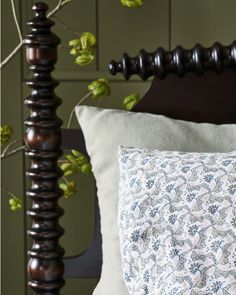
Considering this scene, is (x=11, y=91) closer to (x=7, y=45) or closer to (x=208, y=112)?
(x=7, y=45)

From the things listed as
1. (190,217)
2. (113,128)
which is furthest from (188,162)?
(113,128)

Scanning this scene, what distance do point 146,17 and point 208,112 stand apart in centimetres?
56

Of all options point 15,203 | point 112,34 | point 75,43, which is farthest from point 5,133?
point 112,34

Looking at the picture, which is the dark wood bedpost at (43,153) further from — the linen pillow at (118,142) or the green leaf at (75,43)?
the green leaf at (75,43)

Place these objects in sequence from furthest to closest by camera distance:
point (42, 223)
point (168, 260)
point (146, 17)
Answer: point (146, 17) → point (42, 223) → point (168, 260)

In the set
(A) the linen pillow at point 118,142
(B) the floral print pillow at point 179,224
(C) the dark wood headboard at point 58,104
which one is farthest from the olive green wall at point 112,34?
(B) the floral print pillow at point 179,224

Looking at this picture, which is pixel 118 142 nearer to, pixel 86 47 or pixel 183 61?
pixel 183 61

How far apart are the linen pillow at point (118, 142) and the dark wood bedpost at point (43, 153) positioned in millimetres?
91

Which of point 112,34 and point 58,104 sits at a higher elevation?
point 112,34

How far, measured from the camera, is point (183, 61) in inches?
65.8

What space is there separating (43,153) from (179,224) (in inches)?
12.9

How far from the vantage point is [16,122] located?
85.4 inches

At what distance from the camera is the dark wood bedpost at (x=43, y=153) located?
1.49 meters

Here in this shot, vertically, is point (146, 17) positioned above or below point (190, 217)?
above
